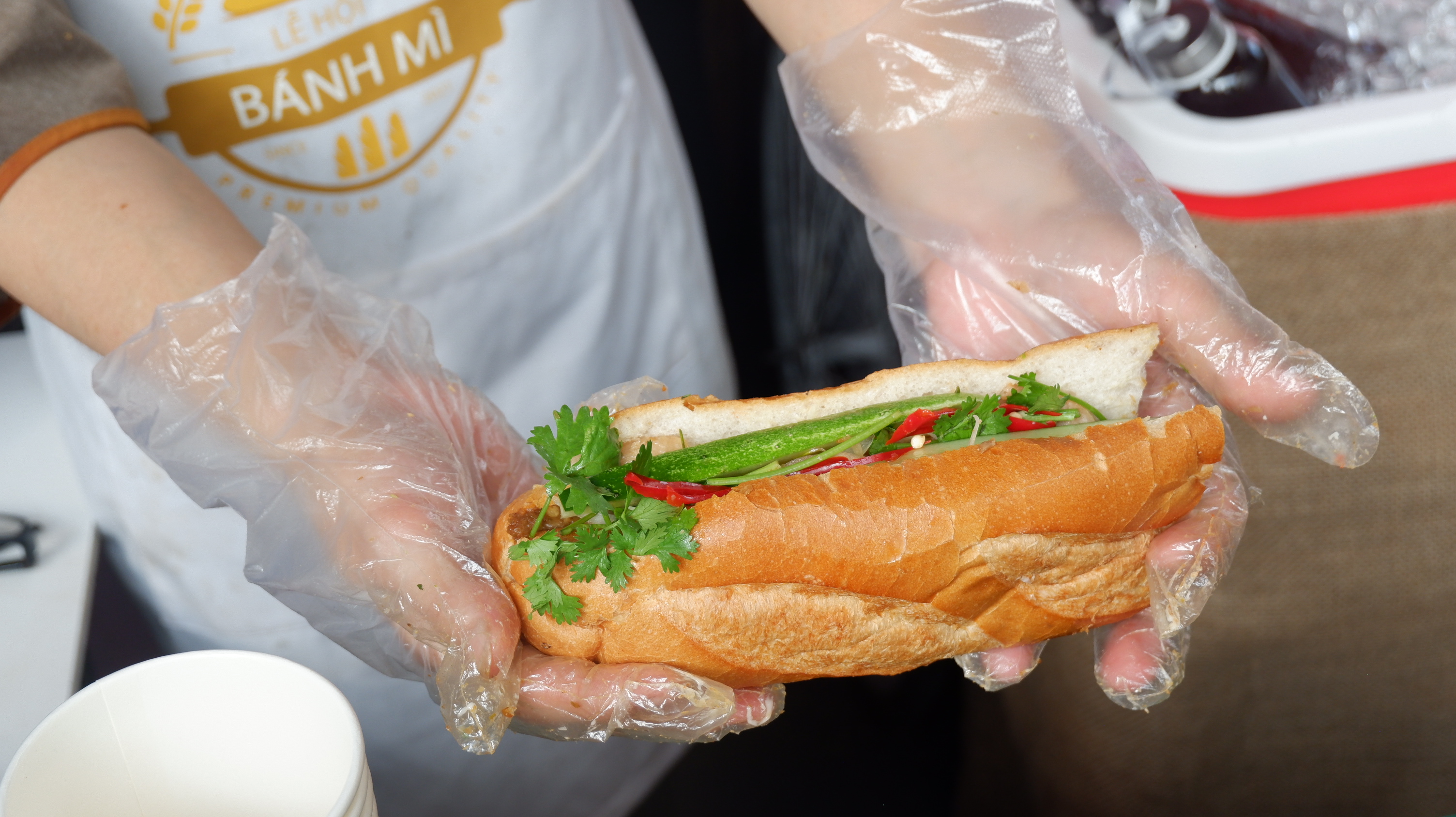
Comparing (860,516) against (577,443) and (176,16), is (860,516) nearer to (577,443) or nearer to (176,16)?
(577,443)

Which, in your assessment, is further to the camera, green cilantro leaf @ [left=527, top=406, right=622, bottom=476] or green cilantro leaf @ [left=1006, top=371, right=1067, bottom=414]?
green cilantro leaf @ [left=1006, top=371, right=1067, bottom=414]

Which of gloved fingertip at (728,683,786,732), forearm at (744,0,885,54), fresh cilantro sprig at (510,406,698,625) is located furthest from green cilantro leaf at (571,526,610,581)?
forearm at (744,0,885,54)

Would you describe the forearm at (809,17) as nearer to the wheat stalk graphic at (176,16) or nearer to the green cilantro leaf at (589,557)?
the wheat stalk graphic at (176,16)

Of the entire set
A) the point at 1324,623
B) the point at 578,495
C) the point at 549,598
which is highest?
the point at 578,495

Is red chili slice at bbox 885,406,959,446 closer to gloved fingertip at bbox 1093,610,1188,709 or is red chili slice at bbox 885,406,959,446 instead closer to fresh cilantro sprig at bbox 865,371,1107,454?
fresh cilantro sprig at bbox 865,371,1107,454

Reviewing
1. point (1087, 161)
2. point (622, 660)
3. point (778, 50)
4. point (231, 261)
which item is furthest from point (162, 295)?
point (778, 50)

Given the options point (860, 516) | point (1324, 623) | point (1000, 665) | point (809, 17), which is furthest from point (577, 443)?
point (1324, 623)

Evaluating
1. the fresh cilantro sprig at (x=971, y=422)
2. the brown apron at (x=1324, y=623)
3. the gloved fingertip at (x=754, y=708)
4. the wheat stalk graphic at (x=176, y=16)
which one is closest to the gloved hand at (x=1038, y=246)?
the fresh cilantro sprig at (x=971, y=422)
